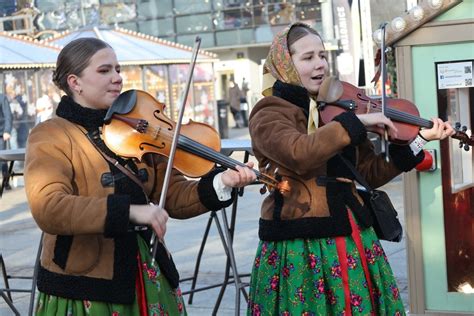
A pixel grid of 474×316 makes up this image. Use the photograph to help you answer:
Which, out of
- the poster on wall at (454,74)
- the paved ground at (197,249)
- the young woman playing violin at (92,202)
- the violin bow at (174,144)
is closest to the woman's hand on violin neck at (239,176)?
the young woman playing violin at (92,202)

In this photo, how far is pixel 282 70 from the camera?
3.69 meters

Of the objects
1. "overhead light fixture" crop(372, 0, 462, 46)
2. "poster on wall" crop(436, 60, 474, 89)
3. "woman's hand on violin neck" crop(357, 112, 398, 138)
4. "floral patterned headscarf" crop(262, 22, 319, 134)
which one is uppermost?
"overhead light fixture" crop(372, 0, 462, 46)

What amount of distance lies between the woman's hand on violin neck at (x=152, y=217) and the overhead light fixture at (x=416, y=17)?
245 centimetres

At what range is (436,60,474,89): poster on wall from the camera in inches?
199

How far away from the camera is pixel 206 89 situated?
24.0 m

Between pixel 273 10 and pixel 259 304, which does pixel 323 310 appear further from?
pixel 273 10

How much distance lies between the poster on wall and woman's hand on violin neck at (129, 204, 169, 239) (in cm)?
267

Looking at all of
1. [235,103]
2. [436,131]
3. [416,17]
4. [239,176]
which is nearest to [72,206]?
[239,176]

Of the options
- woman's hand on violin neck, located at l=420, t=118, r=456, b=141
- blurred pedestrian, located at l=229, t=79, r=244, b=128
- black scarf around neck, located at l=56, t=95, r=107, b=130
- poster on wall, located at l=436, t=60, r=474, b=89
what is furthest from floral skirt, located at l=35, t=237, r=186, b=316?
blurred pedestrian, located at l=229, t=79, r=244, b=128

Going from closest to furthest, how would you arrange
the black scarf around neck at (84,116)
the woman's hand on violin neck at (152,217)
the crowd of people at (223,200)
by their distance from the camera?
1. the woman's hand on violin neck at (152,217)
2. the crowd of people at (223,200)
3. the black scarf around neck at (84,116)

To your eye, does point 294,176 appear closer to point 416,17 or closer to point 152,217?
point 152,217

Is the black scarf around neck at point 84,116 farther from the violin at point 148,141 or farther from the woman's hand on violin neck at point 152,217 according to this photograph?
the woman's hand on violin neck at point 152,217

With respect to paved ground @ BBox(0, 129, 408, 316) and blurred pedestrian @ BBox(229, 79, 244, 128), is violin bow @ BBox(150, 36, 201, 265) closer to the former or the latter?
paved ground @ BBox(0, 129, 408, 316)

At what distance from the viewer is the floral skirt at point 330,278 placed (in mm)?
3602
